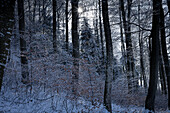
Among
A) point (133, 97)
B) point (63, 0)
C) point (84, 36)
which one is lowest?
point (133, 97)

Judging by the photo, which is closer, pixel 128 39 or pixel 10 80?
pixel 10 80

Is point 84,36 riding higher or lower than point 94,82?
higher

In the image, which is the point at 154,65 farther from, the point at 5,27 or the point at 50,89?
the point at 5,27

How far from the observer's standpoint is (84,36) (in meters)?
18.1

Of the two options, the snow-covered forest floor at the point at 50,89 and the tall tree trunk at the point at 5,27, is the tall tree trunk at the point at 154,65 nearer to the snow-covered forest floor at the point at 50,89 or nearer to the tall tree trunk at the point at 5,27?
the snow-covered forest floor at the point at 50,89

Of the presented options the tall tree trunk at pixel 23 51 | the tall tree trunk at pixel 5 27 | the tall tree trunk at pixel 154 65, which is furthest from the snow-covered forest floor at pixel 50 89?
the tall tree trunk at pixel 5 27

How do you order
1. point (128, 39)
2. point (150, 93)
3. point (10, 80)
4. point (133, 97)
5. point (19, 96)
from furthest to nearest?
point (128, 39) → point (133, 97) → point (10, 80) → point (150, 93) → point (19, 96)

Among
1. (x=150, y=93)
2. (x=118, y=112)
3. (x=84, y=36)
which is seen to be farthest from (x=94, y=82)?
(x=84, y=36)

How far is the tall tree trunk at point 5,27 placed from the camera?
2.61 meters

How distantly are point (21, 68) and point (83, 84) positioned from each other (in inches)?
141

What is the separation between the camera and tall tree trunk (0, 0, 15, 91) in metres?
2.61

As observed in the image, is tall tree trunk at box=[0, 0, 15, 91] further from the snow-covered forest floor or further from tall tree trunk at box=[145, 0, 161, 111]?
tall tree trunk at box=[145, 0, 161, 111]

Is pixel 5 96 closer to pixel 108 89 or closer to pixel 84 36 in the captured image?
pixel 108 89

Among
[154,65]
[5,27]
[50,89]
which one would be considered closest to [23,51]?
[50,89]
